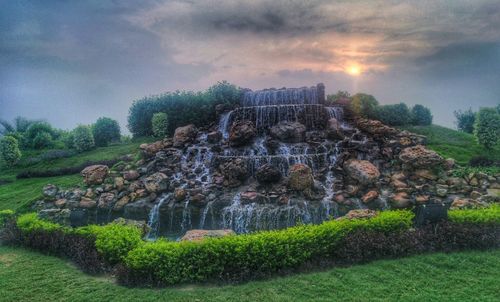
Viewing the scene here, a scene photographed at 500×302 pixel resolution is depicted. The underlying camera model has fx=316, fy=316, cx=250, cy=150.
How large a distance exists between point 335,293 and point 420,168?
974cm

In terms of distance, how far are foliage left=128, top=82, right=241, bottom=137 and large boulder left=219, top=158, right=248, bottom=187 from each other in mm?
9383

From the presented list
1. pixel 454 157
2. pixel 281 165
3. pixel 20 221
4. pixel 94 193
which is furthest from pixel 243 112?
pixel 20 221

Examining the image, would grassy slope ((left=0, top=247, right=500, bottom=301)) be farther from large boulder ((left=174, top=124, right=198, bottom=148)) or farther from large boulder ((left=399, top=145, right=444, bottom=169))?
large boulder ((left=174, top=124, right=198, bottom=148))

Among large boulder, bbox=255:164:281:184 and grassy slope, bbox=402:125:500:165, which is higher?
grassy slope, bbox=402:125:500:165

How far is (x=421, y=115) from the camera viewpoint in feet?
75.3

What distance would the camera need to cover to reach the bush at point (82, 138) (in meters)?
22.6

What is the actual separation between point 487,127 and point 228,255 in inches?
657

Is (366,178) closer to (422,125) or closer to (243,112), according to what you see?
(243,112)

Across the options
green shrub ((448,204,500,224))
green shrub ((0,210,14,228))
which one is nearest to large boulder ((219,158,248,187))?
green shrub ((448,204,500,224))

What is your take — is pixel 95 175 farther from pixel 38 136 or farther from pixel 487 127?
pixel 487 127

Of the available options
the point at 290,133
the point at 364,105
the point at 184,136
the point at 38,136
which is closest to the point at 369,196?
the point at 290,133

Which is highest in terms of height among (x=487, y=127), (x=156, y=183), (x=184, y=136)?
(x=487, y=127)

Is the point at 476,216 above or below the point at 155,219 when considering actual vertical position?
above

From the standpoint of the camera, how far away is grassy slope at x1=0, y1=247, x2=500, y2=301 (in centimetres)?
570
